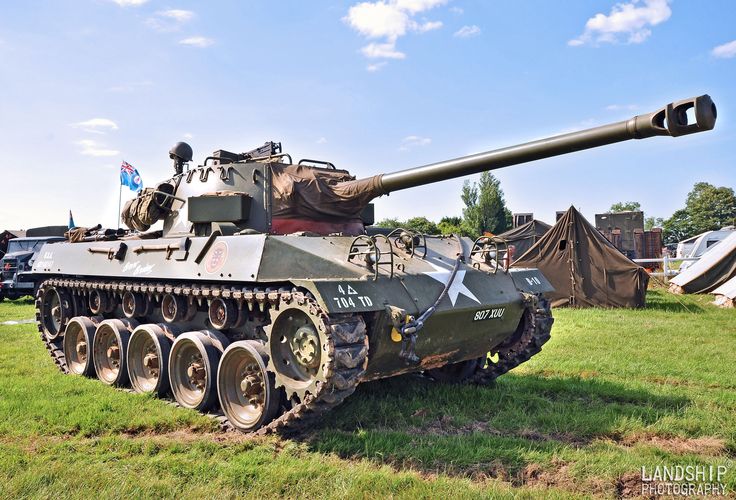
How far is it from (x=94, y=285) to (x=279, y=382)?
4.99 metres

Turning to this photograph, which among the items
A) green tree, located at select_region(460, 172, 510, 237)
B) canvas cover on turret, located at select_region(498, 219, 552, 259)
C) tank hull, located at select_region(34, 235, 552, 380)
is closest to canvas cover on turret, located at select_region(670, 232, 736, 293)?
canvas cover on turret, located at select_region(498, 219, 552, 259)

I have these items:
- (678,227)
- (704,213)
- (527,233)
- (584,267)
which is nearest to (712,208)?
(704,213)

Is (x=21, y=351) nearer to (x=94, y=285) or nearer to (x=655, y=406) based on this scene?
(x=94, y=285)

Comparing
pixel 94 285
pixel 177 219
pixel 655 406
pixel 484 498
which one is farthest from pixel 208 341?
pixel 655 406

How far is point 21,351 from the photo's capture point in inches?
477

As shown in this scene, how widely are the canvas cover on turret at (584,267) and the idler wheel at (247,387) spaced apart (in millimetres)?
11943

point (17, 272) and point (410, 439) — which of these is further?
point (17, 272)

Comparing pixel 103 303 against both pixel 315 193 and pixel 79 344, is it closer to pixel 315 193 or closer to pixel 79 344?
pixel 79 344

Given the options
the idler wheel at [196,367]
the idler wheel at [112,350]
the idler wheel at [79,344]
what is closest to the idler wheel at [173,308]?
the idler wheel at [196,367]

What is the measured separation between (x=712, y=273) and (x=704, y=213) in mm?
60150

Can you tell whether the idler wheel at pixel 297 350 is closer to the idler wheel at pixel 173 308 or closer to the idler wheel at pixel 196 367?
the idler wheel at pixel 196 367

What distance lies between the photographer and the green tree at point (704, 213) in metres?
72.1

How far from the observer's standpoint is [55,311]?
38.1ft

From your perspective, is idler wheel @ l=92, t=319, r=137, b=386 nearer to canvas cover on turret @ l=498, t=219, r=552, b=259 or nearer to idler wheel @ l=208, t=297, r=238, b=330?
idler wheel @ l=208, t=297, r=238, b=330
